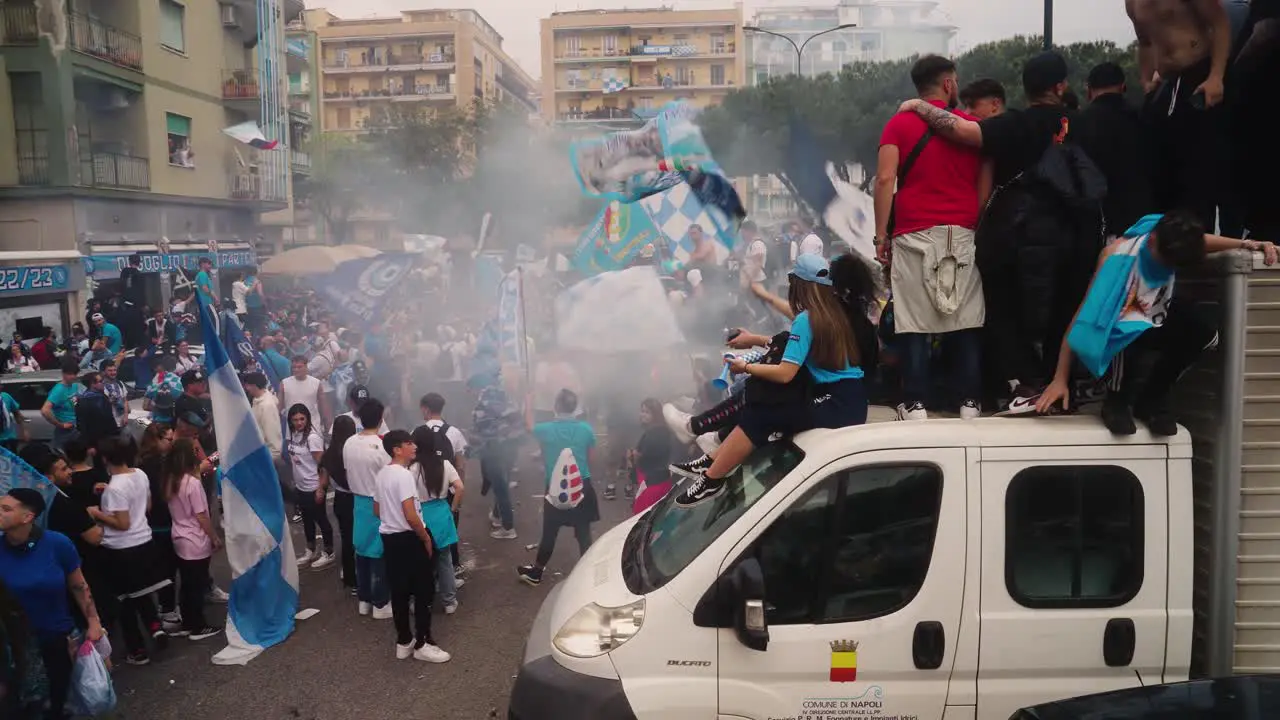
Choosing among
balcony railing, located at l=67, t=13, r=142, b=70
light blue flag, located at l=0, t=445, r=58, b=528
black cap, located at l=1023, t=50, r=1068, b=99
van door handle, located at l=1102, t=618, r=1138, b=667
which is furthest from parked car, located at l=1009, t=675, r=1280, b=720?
balcony railing, located at l=67, t=13, r=142, b=70

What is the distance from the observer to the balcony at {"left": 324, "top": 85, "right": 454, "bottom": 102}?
A: 6856cm

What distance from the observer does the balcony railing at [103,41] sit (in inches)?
851

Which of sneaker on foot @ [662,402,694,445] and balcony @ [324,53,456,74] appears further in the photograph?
balcony @ [324,53,456,74]

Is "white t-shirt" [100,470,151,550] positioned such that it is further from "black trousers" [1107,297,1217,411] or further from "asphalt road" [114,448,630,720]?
"black trousers" [1107,297,1217,411]

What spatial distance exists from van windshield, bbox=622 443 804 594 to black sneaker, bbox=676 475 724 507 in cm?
4

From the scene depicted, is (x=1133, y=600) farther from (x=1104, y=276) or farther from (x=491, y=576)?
(x=491, y=576)

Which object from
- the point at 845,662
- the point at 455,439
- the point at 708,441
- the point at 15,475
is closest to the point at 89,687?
the point at 15,475

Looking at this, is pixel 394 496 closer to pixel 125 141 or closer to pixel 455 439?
pixel 455 439

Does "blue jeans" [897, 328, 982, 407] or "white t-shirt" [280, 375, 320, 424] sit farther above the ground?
"blue jeans" [897, 328, 982, 407]

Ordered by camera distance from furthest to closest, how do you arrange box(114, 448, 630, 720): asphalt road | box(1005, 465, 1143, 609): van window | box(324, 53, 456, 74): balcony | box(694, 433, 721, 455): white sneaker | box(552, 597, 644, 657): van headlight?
box(324, 53, 456, 74): balcony
box(114, 448, 630, 720): asphalt road
box(694, 433, 721, 455): white sneaker
box(552, 597, 644, 657): van headlight
box(1005, 465, 1143, 609): van window

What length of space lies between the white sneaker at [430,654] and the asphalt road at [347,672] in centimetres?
4

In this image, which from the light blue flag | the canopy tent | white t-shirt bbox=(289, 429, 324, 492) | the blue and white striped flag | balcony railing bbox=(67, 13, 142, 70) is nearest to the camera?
the light blue flag

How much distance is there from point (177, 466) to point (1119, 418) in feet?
20.4

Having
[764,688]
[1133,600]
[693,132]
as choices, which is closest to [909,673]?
[764,688]
